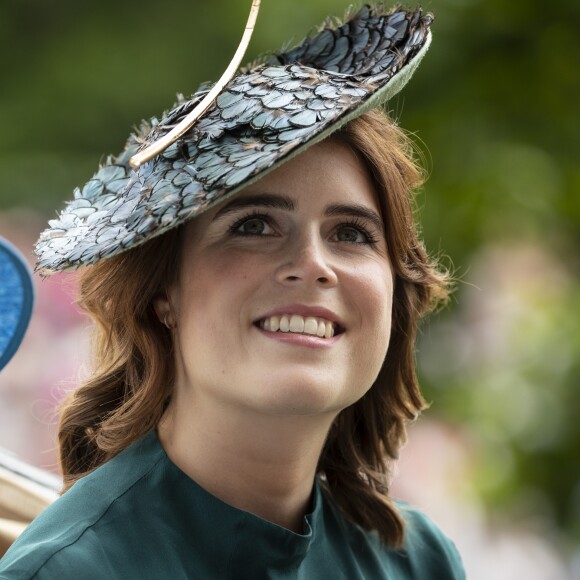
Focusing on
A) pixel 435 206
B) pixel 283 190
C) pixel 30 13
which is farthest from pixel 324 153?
pixel 30 13

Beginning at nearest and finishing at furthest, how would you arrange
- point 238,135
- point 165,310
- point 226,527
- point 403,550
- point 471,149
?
point 238,135
point 226,527
point 165,310
point 403,550
point 471,149

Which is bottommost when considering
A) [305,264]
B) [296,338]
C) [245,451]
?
[245,451]

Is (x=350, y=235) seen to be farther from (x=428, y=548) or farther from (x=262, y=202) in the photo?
(x=428, y=548)

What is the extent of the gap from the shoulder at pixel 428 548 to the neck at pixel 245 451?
411 millimetres

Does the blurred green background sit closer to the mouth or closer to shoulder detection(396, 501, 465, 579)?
shoulder detection(396, 501, 465, 579)

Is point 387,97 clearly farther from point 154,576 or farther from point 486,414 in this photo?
point 486,414

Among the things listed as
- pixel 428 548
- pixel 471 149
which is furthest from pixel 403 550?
pixel 471 149

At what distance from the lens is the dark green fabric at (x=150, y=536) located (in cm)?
178

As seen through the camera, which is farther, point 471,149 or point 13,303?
point 471,149

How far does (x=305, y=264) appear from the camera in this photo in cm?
187

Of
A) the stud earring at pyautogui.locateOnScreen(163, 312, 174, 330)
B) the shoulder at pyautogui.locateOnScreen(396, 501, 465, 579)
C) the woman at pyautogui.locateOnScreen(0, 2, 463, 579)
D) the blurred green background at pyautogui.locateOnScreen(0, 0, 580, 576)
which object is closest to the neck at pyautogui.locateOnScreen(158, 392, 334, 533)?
the woman at pyautogui.locateOnScreen(0, 2, 463, 579)

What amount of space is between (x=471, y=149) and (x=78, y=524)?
2.65 m

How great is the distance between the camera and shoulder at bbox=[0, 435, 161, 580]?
1746mm

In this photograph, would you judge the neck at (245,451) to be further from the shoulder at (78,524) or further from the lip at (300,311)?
the lip at (300,311)
